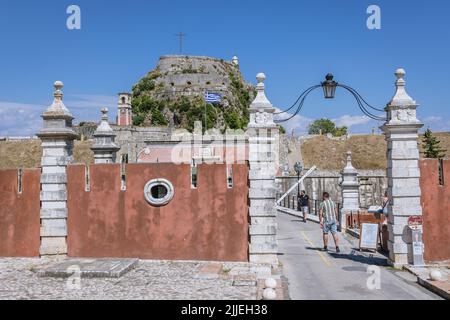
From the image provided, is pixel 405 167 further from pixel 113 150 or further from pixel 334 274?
pixel 113 150

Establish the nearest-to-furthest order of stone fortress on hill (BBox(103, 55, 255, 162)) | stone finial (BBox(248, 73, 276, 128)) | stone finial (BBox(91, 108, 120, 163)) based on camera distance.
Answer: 1. stone finial (BBox(248, 73, 276, 128))
2. stone finial (BBox(91, 108, 120, 163))
3. stone fortress on hill (BBox(103, 55, 255, 162))

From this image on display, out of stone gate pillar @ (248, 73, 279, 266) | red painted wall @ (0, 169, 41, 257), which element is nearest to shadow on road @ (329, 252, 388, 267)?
stone gate pillar @ (248, 73, 279, 266)

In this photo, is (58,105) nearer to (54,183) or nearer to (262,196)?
(54,183)

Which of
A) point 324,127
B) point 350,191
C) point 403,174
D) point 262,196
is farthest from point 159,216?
point 324,127

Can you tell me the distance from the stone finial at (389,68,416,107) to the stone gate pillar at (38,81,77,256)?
8.27m

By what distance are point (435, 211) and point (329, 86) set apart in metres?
4.03

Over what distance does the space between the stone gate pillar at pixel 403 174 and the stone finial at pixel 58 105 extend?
8263 millimetres

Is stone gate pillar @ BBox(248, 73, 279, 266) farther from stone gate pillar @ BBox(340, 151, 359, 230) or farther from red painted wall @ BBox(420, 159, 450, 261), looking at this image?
stone gate pillar @ BBox(340, 151, 359, 230)

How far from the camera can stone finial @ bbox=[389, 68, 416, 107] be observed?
1209 centimetres

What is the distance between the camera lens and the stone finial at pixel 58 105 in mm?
13190

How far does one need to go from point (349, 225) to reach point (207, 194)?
32.2 feet

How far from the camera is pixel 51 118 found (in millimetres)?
13125

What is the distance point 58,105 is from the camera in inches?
525

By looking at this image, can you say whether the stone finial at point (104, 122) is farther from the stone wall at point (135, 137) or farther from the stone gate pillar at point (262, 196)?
the stone wall at point (135, 137)
